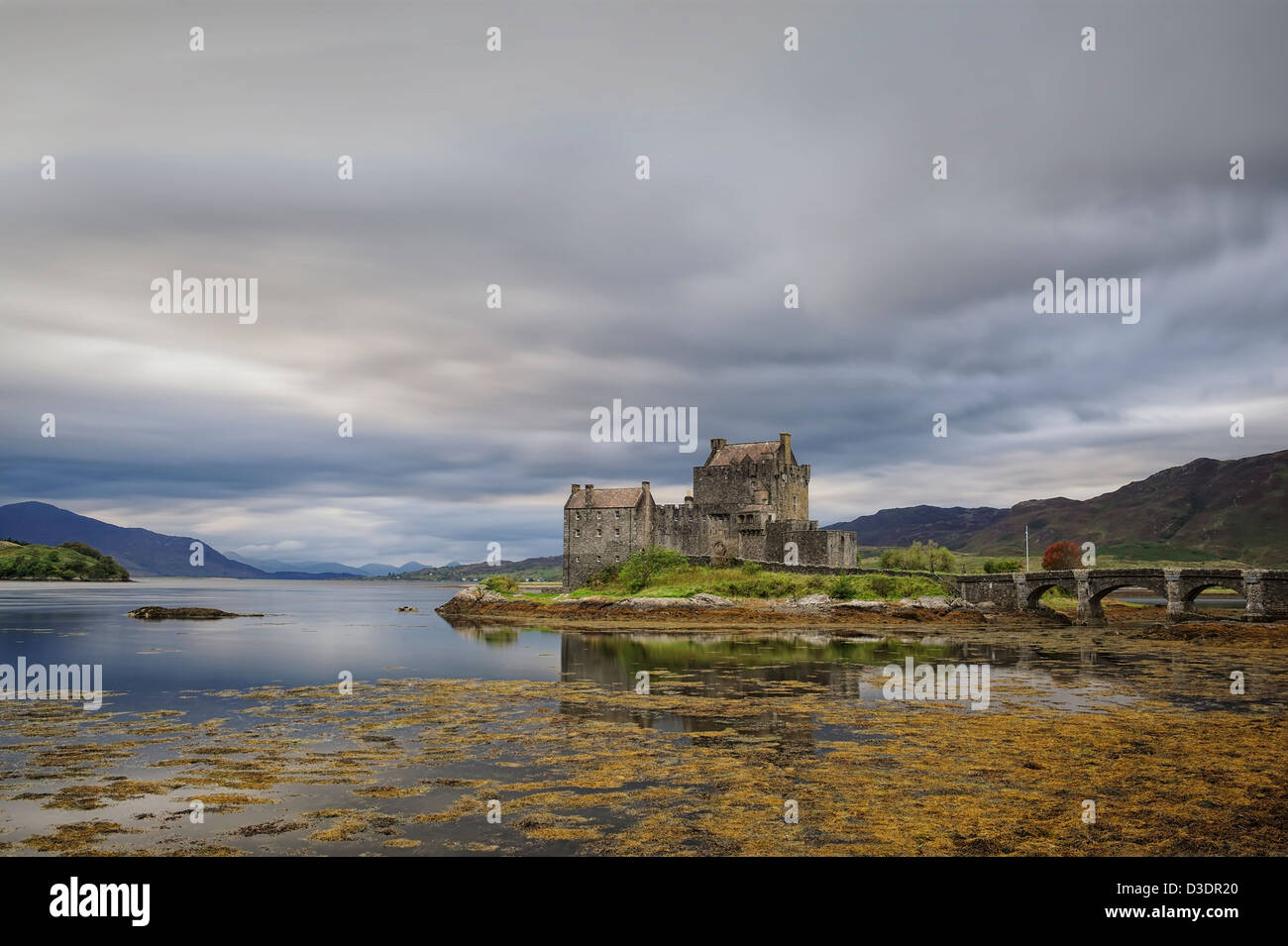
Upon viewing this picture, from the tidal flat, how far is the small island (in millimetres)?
174522

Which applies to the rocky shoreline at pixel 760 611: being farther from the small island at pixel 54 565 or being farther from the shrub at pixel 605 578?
the small island at pixel 54 565

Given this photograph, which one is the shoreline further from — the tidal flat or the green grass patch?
the tidal flat

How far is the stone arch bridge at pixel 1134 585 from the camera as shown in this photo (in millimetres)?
51938

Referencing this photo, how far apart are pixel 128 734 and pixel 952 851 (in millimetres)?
17991

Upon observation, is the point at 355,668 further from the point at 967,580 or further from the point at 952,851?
the point at 967,580

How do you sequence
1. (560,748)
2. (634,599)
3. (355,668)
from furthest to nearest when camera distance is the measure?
(634,599)
(355,668)
(560,748)

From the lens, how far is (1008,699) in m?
24.1

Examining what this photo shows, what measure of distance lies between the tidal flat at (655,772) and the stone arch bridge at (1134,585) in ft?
104

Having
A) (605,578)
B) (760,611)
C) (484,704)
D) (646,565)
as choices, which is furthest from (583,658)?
(605,578)

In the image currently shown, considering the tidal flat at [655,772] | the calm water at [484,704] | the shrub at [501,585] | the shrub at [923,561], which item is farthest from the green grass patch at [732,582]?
the tidal flat at [655,772]
